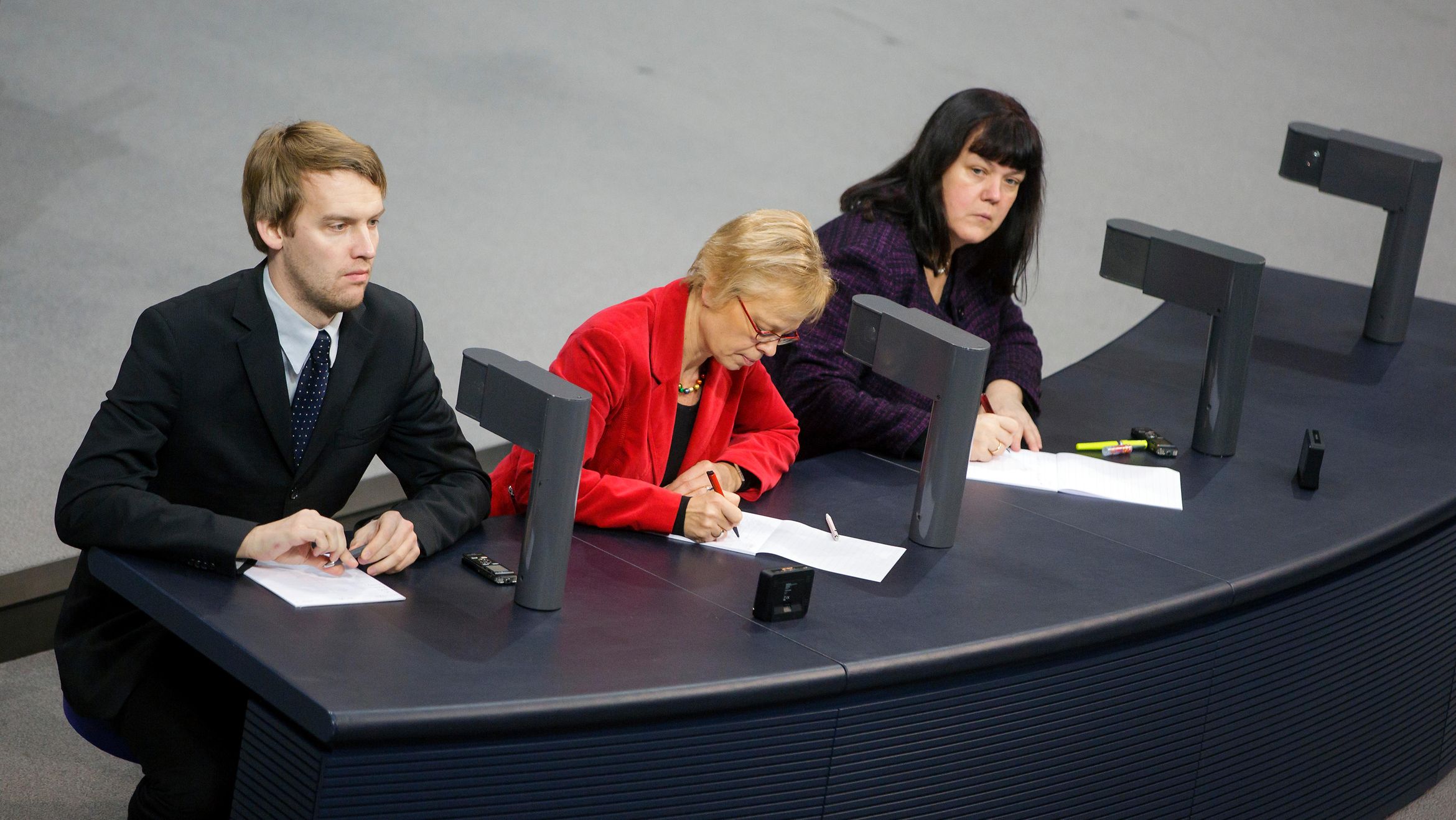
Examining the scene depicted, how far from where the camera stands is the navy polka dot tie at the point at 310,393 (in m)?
2.26

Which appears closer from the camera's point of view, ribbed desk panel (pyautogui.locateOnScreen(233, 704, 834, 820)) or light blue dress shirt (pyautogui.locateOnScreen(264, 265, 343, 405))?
ribbed desk panel (pyautogui.locateOnScreen(233, 704, 834, 820))

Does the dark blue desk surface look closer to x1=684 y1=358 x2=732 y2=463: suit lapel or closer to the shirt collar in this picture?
x1=684 y1=358 x2=732 y2=463: suit lapel

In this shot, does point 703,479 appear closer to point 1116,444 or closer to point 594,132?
point 1116,444

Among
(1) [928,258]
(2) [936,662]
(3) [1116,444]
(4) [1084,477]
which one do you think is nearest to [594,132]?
(1) [928,258]

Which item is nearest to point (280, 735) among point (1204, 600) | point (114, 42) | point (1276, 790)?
point (1204, 600)

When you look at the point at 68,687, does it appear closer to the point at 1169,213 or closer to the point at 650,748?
the point at 650,748

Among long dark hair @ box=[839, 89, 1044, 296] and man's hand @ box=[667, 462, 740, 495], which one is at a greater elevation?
long dark hair @ box=[839, 89, 1044, 296]

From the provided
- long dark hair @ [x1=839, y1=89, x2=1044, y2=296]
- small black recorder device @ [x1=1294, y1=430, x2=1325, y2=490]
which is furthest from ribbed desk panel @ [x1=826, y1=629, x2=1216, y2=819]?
long dark hair @ [x1=839, y1=89, x2=1044, y2=296]

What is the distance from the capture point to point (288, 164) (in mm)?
2160

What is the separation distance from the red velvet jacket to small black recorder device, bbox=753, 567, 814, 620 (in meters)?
0.34

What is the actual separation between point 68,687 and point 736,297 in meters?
1.22

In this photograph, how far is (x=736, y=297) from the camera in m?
2.52

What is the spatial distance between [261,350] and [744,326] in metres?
0.81

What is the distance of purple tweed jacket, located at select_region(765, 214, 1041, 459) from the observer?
9.96ft
